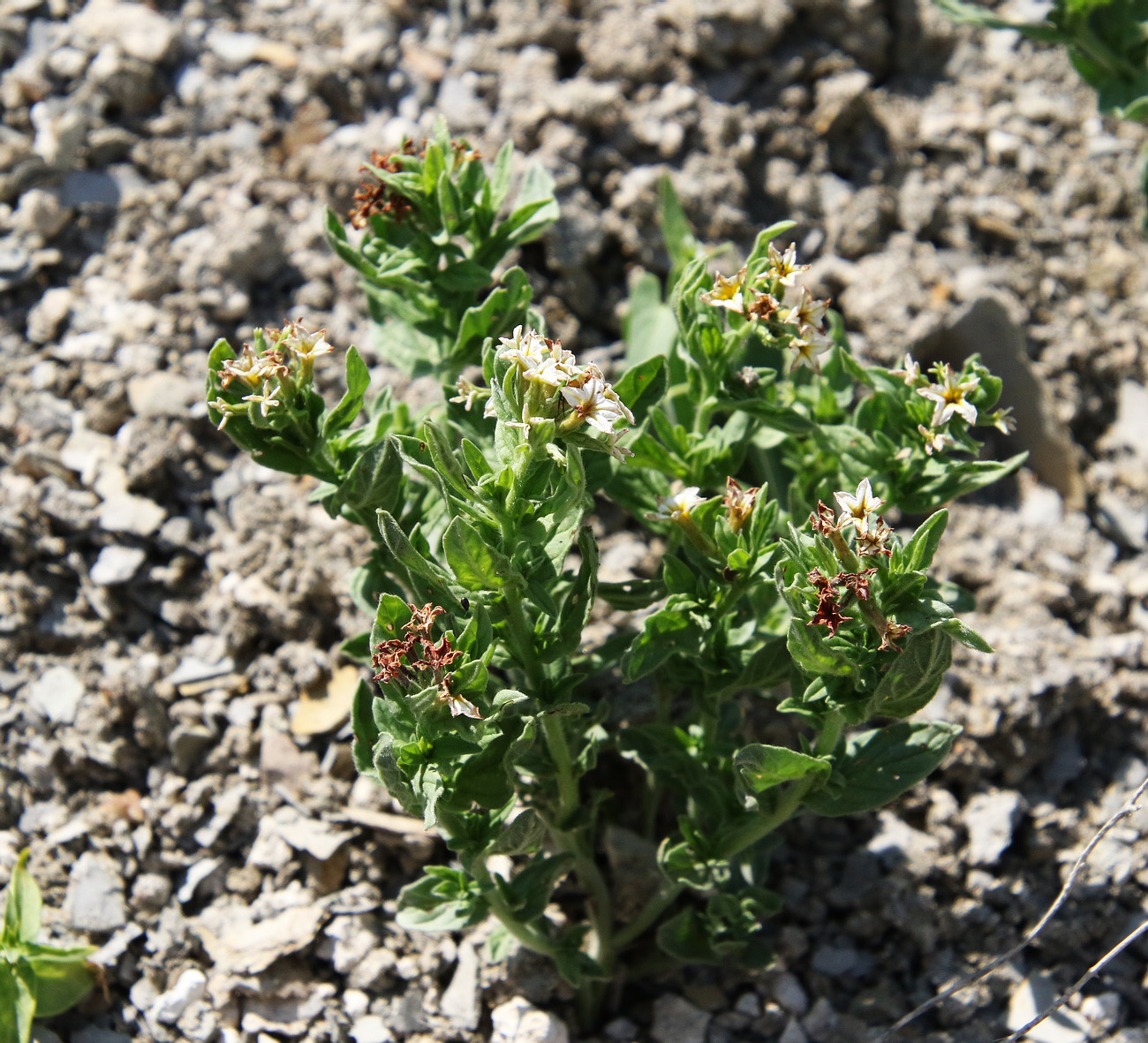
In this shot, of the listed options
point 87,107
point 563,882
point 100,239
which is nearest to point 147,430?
point 100,239

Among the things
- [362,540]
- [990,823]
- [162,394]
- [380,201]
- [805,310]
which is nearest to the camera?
[805,310]

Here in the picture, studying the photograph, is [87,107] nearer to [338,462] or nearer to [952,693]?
[338,462]

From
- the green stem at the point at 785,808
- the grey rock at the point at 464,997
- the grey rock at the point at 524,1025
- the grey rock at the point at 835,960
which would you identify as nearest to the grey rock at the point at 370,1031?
the grey rock at the point at 464,997

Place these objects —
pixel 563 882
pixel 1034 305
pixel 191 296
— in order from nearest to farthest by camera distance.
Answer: pixel 563 882
pixel 191 296
pixel 1034 305

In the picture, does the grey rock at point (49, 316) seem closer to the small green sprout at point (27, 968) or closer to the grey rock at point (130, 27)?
the grey rock at point (130, 27)

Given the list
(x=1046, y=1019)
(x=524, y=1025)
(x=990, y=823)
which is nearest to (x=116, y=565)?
(x=524, y=1025)

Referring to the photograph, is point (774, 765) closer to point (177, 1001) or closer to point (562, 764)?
point (562, 764)
